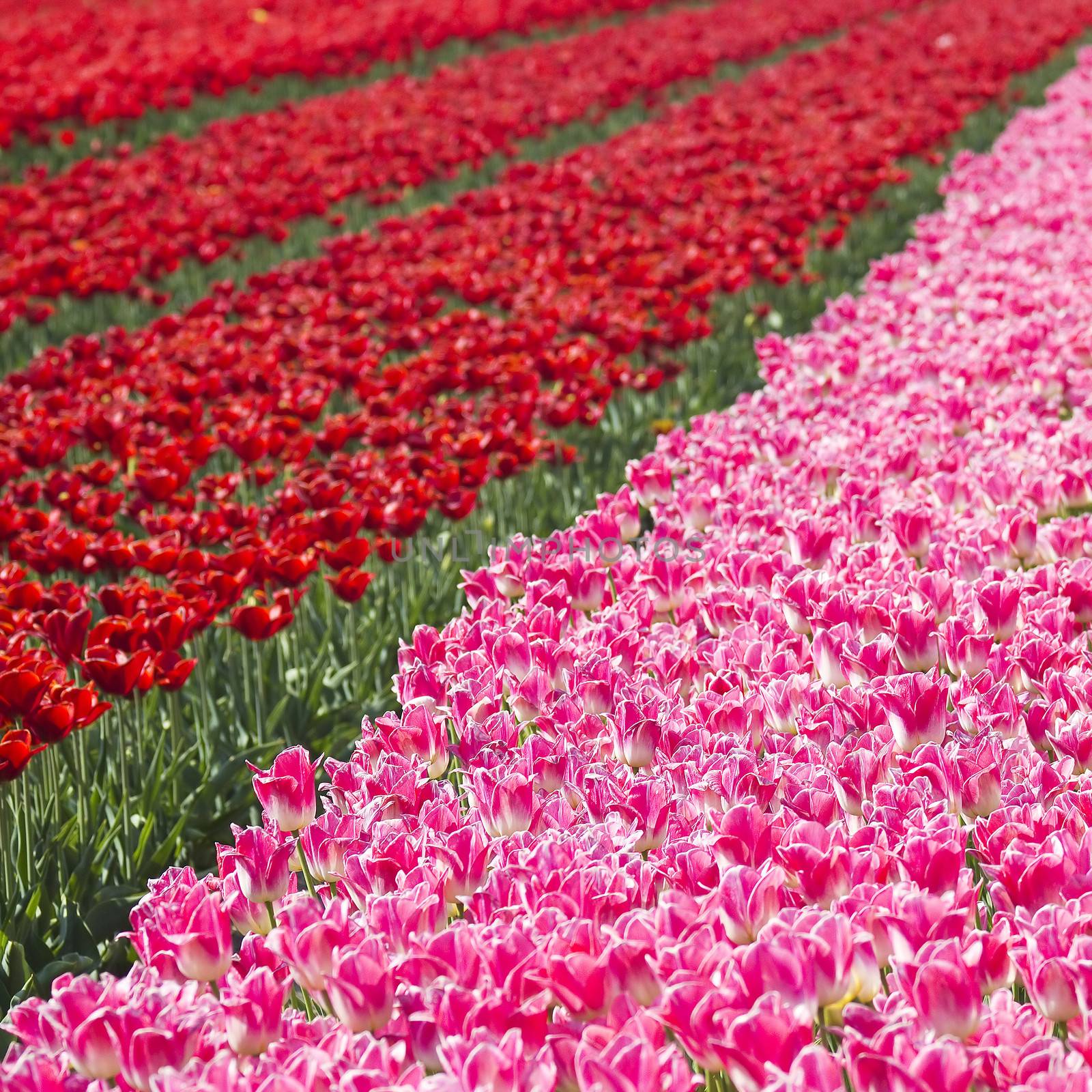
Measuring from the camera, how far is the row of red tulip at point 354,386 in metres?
3.25

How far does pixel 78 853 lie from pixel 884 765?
1656 mm

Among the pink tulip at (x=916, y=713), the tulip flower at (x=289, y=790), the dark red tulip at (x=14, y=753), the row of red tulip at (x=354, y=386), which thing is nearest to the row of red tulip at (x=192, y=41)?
the row of red tulip at (x=354, y=386)

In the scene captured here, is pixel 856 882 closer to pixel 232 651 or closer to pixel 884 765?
pixel 884 765

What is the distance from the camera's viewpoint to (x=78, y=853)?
271 centimetres

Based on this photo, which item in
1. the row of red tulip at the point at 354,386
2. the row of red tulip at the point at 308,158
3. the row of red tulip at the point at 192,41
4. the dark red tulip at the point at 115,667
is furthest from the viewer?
the row of red tulip at the point at 192,41

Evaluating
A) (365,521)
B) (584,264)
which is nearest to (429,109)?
(584,264)

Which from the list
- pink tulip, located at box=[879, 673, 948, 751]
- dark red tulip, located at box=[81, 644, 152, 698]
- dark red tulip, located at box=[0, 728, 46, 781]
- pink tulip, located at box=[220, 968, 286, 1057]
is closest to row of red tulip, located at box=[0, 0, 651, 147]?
dark red tulip, located at box=[81, 644, 152, 698]

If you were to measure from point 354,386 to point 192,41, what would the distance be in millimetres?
12447

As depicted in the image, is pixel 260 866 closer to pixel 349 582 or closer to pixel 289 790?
Answer: pixel 289 790

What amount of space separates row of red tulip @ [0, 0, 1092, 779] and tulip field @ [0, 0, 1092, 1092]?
0.08 ft

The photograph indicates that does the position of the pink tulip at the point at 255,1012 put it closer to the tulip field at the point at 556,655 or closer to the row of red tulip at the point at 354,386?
the tulip field at the point at 556,655

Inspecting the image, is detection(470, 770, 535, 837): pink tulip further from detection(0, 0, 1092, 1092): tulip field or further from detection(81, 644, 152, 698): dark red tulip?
detection(81, 644, 152, 698): dark red tulip

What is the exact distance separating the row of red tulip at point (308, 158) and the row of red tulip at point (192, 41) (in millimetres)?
893

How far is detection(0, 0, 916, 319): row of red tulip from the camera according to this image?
7.68 metres
